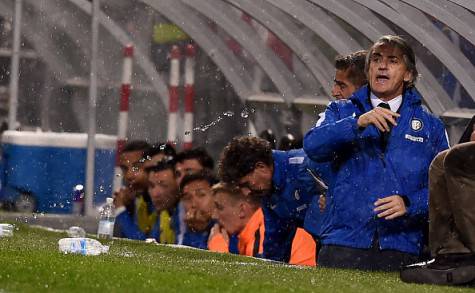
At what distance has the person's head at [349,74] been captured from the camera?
10.6 metres

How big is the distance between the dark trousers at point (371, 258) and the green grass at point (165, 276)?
0.25m

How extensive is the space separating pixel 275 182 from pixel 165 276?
318 cm

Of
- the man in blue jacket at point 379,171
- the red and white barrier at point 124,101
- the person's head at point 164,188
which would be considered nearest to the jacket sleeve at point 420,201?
the man in blue jacket at point 379,171

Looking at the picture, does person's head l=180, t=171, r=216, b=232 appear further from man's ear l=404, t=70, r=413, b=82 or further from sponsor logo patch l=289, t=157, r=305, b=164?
man's ear l=404, t=70, r=413, b=82

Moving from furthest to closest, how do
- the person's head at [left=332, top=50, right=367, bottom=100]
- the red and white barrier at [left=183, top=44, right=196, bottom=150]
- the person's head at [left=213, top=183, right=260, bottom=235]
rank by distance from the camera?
the red and white barrier at [left=183, top=44, right=196, bottom=150], the person's head at [left=213, top=183, right=260, bottom=235], the person's head at [left=332, top=50, right=367, bottom=100]

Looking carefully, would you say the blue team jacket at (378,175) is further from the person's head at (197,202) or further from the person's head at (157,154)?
the person's head at (157,154)

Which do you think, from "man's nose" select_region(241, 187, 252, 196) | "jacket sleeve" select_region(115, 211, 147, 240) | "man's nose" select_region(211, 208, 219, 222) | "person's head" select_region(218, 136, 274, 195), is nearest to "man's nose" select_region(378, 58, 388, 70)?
"person's head" select_region(218, 136, 274, 195)

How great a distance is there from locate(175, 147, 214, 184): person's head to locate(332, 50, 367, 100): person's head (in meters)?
3.77

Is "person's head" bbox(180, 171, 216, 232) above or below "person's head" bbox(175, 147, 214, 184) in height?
below

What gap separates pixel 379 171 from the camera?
31.0 ft

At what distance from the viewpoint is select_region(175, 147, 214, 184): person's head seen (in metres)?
14.3

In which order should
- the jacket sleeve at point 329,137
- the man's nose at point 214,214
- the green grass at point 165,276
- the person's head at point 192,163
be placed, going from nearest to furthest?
the green grass at point 165,276 → the jacket sleeve at point 329,137 → the man's nose at point 214,214 → the person's head at point 192,163

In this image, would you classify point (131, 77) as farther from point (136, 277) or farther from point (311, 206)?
point (136, 277)

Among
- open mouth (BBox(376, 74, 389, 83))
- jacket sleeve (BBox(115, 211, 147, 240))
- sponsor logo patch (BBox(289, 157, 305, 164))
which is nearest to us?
open mouth (BBox(376, 74, 389, 83))
